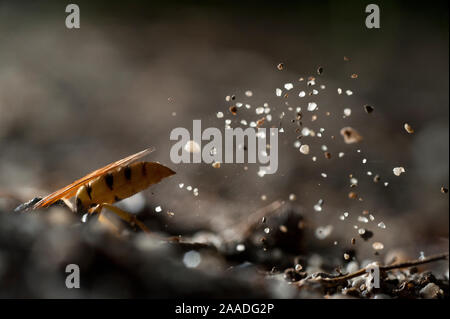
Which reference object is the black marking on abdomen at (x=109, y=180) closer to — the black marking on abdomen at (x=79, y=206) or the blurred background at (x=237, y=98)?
the black marking on abdomen at (x=79, y=206)

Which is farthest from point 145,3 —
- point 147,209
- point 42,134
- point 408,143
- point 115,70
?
point 147,209

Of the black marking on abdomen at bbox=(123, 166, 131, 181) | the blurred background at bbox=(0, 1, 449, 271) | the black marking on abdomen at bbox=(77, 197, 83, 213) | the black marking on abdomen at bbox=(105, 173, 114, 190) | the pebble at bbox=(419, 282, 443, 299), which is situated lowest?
the pebble at bbox=(419, 282, 443, 299)

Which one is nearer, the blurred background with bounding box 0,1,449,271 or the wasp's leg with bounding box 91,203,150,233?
the wasp's leg with bounding box 91,203,150,233

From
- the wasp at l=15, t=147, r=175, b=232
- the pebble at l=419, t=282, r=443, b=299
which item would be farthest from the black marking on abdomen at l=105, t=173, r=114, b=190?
the pebble at l=419, t=282, r=443, b=299

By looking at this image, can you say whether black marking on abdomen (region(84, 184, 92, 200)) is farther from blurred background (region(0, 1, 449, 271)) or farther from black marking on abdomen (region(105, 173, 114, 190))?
blurred background (region(0, 1, 449, 271))

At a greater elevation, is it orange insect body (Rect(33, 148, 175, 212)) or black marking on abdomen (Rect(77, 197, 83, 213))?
orange insect body (Rect(33, 148, 175, 212))

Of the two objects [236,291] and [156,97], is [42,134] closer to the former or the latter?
[156,97]

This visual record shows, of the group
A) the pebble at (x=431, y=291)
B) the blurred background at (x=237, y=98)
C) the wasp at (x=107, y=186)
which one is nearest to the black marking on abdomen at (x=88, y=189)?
the wasp at (x=107, y=186)

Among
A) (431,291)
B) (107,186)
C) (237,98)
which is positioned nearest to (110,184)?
(107,186)
